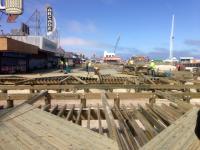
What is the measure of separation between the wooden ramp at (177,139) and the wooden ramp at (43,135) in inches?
36.7

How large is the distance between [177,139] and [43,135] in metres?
2.95

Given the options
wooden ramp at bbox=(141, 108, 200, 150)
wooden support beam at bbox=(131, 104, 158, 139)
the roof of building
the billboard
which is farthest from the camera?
the billboard

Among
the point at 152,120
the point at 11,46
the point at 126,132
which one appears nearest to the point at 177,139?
the point at 126,132

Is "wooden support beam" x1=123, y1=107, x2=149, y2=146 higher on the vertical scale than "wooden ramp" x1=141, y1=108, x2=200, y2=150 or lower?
lower

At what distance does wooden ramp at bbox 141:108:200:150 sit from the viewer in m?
6.59

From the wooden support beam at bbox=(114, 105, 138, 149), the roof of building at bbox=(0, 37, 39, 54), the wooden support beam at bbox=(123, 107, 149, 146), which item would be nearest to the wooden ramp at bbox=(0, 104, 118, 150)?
the wooden support beam at bbox=(114, 105, 138, 149)

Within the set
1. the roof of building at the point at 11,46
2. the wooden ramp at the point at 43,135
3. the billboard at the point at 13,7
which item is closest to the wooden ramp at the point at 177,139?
the wooden ramp at the point at 43,135

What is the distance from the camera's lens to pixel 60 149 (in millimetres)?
6500

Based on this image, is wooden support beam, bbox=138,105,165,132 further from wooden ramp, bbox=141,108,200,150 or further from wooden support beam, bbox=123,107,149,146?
wooden ramp, bbox=141,108,200,150

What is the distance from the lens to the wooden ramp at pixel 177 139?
6.59 meters

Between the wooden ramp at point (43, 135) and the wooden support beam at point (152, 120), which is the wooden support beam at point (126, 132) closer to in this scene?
the wooden support beam at point (152, 120)

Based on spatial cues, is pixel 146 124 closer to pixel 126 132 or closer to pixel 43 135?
pixel 126 132

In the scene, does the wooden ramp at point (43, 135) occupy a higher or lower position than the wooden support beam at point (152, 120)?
higher

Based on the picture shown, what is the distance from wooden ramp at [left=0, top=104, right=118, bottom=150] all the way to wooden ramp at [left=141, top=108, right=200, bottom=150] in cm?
93
